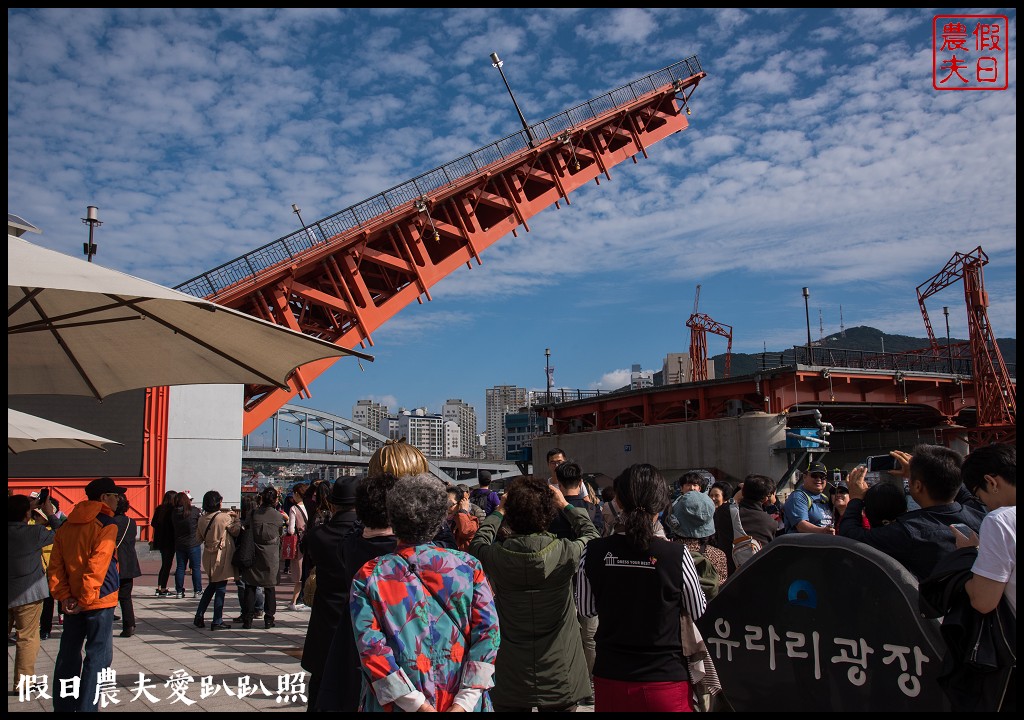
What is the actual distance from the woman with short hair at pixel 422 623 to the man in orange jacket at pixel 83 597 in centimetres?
320

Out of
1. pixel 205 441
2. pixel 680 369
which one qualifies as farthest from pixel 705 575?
pixel 680 369

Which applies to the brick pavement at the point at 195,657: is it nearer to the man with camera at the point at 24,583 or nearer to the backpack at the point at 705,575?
the man with camera at the point at 24,583

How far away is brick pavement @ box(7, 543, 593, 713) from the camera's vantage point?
17.4 ft

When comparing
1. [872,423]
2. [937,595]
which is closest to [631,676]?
[937,595]

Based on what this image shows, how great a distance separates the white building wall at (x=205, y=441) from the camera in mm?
17188

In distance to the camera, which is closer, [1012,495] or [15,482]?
[1012,495]

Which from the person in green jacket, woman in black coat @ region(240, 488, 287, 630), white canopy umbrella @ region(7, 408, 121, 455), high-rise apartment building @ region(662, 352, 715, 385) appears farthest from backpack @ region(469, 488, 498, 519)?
high-rise apartment building @ region(662, 352, 715, 385)

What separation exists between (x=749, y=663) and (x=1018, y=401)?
4.70 ft

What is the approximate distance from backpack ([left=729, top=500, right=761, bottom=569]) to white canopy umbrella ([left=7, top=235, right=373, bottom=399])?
3.57 m

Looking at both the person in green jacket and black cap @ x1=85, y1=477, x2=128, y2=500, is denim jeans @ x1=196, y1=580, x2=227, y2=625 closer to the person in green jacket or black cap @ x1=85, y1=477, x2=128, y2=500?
black cap @ x1=85, y1=477, x2=128, y2=500

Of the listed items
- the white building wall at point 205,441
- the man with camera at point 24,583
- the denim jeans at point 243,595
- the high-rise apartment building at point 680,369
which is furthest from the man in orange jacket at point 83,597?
the high-rise apartment building at point 680,369

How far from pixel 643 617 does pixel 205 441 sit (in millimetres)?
16507

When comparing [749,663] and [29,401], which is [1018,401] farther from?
[29,401]

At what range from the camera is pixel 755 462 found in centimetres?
2678
